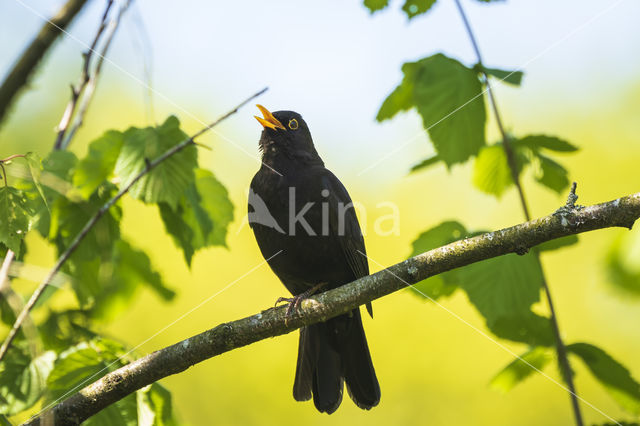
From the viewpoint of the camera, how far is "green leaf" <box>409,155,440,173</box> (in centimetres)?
321

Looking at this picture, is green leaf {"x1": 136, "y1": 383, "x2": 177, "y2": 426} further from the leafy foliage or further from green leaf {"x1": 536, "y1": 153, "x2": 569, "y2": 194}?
green leaf {"x1": 536, "y1": 153, "x2": 569, "y2": 194}

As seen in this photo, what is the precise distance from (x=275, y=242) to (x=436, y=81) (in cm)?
154

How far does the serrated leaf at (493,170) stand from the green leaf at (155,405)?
1.99 m

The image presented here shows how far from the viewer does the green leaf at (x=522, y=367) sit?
9.28 ft

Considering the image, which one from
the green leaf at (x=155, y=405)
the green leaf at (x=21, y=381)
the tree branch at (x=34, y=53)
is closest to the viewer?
the tree branch at (x=34, y=53)

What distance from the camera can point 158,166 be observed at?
2.94 m

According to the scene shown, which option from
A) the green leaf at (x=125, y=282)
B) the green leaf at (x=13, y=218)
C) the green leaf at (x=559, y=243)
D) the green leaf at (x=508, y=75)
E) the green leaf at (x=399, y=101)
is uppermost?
the green leaf at (x=399, y=101)

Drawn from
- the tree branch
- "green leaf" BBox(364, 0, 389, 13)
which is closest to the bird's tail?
"green leaf" BBox(364, 0, 389, 13)

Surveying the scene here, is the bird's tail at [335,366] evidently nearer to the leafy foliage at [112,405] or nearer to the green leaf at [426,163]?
the green leaf at [426,163]

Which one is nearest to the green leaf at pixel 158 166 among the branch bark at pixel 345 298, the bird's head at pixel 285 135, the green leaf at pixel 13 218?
the green leaf at pixel 13 218

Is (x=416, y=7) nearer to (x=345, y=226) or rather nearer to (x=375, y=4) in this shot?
(x=375, y=4)

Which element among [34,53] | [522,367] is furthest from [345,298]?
[34,53]

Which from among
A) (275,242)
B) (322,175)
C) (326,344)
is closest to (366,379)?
(326,344)

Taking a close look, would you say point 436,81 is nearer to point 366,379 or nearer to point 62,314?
point 366,379
